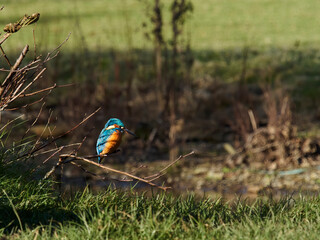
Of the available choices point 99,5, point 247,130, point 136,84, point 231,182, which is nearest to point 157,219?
point 231,182

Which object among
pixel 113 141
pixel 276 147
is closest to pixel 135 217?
pixel 113 141

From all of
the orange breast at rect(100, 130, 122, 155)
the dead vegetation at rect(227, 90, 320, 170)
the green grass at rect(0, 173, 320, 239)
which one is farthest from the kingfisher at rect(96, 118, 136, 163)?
the dead vegetation at rect(227, 90, 320, 170)

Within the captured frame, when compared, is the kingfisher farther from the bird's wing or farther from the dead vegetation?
the dead vegetation

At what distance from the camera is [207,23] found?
2370 centimetres

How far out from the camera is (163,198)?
475cm

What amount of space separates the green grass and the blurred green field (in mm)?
12621

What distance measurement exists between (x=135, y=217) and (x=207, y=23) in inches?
795

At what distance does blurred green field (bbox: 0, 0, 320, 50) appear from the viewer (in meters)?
19.2

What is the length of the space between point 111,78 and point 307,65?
5.05 metres

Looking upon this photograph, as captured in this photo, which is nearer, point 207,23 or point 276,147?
point 276,147

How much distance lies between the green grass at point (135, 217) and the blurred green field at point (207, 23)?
41.4 feet

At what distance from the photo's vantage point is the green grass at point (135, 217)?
4.02 metres

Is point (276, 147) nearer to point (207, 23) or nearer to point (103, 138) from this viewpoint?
point (103, 138)

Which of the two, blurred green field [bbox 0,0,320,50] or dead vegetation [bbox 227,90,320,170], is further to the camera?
blurred green field [bbox 0,0,320,50]
